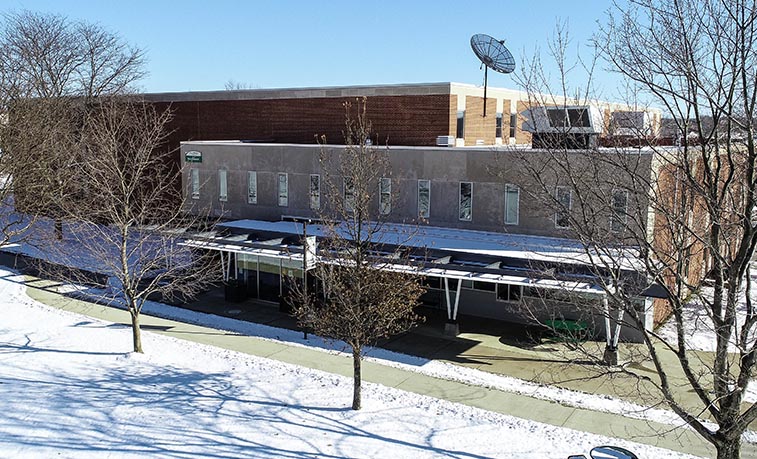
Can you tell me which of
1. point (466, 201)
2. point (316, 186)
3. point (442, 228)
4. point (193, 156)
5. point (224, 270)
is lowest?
point (224, 270)

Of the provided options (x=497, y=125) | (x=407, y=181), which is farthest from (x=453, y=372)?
(x=497, y=125)

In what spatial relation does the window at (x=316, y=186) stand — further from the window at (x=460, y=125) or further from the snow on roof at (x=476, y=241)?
the window at (x=460, y=125)

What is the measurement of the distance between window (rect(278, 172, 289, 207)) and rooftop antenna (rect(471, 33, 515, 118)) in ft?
36.0

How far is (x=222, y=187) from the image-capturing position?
32.4m

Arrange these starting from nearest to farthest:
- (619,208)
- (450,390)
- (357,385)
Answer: (619,208), (357,385), (450,390)

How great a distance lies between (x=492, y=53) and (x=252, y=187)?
524 inches

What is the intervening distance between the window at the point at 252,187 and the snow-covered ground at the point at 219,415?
43.4ft

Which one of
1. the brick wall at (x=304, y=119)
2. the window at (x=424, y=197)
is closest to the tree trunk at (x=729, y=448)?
the window at (x=424, y=197)

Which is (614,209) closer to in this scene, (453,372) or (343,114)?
(453,372)

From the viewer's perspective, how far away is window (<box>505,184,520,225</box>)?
2444 centimetres

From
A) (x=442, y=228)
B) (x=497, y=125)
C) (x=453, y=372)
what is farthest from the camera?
(x=497, y=125)

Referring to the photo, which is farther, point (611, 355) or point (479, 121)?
point (479, 121)

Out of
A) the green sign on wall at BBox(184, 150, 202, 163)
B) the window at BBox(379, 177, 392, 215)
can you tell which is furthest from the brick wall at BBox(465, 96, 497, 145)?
the green sign on wall at BBox(184, 150, 202, 163)

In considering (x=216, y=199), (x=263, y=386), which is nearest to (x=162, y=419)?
(x=263, y=386)
